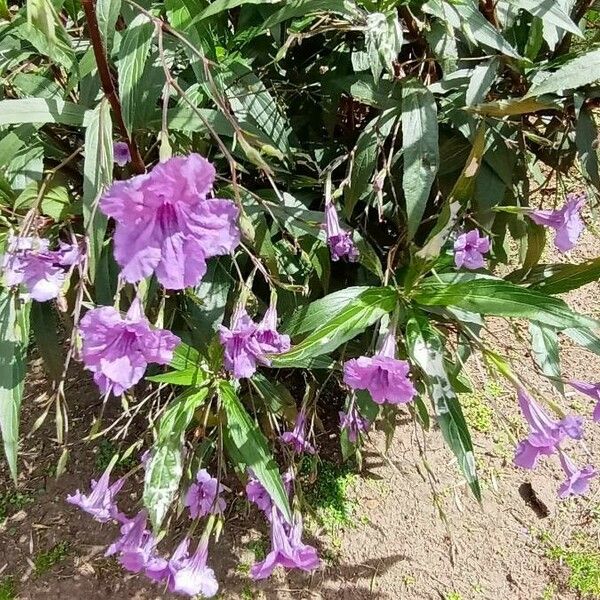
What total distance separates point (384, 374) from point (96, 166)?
583 millimetres

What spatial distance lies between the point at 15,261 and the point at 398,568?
129cm

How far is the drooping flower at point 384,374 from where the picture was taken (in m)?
1.19

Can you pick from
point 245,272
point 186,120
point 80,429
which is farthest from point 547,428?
point 80,429

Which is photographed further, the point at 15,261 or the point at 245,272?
the point at 245,272

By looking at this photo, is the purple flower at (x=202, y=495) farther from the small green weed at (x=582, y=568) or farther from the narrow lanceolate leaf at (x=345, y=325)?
the small green weed at (x=582, y=568)

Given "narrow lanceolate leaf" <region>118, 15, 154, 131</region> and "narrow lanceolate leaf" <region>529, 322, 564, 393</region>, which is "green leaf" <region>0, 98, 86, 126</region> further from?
"narrow lanceolate leaf" <region>529, 322, 564, 393</region>

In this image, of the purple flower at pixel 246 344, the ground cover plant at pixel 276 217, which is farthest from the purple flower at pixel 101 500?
the purple flower at pixel 246 344

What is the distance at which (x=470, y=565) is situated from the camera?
1.89 metres

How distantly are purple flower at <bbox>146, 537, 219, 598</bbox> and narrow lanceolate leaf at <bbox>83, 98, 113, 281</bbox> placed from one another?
0.62 metres

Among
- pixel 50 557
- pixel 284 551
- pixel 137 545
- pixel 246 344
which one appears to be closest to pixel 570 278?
pixel 246 344


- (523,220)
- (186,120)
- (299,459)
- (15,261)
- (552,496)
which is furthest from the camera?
(552,496)

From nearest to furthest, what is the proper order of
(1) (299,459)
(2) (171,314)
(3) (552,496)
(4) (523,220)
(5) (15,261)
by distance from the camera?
(5) (15,261)
(2) (171,314)
(4) (523,220)
(1) (299,459)
(3) (552,496)

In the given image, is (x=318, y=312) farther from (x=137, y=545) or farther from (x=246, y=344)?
(x=137, y=545)

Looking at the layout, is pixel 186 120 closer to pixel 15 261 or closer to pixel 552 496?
pixel 15 261
